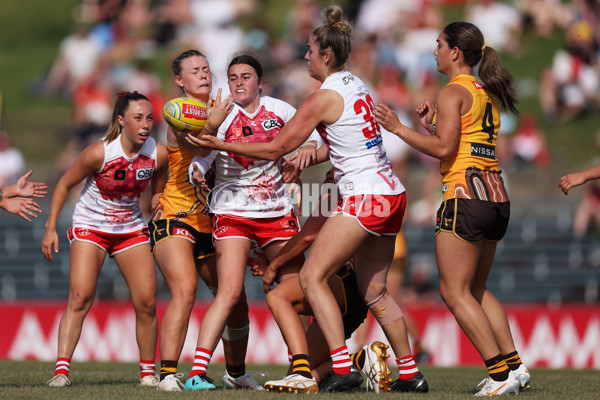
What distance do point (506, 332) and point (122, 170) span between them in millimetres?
3176

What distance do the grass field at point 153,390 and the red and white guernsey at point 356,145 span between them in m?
1.41

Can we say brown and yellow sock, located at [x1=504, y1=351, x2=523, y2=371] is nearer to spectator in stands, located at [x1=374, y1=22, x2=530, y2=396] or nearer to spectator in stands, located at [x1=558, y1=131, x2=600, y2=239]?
spectator in stands, located at [x1=374, y1=22, x2=530, y2=396]

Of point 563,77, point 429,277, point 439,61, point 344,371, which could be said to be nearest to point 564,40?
point 563,77

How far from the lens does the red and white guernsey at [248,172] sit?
22.1 feet

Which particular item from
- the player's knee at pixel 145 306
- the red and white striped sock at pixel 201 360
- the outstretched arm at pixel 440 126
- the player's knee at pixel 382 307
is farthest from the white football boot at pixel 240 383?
the outstretched arm at pixel 440 126

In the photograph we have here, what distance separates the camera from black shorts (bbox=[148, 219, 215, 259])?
6902 mm

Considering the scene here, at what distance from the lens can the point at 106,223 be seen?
7.21 m

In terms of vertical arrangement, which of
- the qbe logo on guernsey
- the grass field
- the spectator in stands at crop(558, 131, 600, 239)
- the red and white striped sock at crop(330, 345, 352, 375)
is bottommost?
the grass field

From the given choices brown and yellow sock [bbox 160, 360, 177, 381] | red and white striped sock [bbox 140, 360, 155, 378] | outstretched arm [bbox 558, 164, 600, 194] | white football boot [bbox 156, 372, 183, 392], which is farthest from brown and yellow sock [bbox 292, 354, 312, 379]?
outstretched arm [bbox 558, 164, 600, 194]

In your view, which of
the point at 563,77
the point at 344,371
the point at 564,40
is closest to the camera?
the point at 344,371

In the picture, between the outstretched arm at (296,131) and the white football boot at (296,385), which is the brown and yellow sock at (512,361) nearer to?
the white football boot at (296,385)

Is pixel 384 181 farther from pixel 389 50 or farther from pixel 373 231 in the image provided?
pixel 389 50

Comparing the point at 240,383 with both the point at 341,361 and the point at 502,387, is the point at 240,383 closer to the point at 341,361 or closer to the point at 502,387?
the point at 341,361

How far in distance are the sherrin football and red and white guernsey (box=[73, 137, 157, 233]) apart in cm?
80
